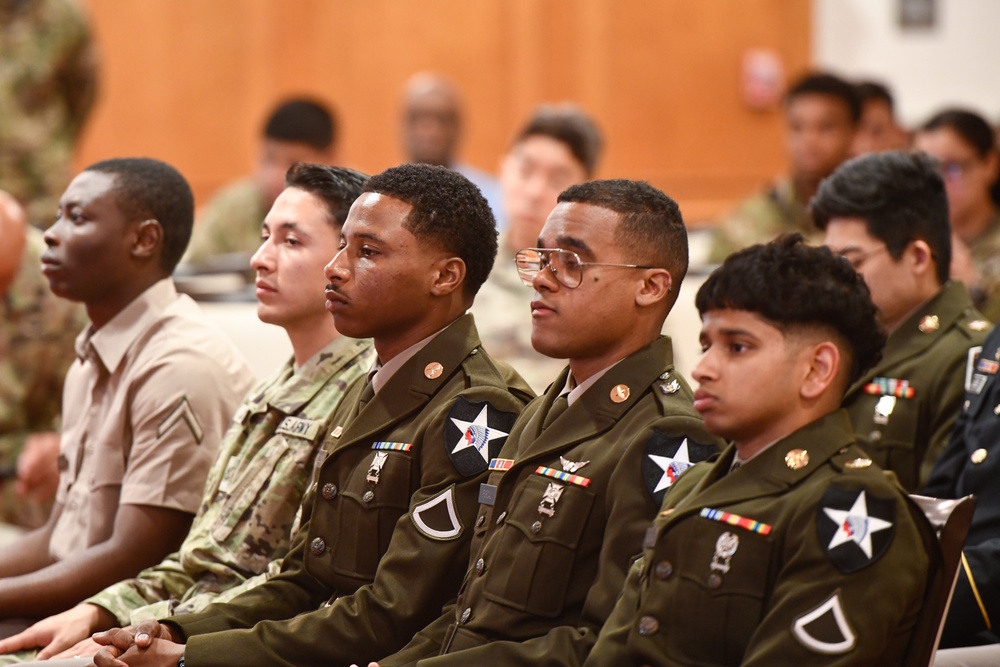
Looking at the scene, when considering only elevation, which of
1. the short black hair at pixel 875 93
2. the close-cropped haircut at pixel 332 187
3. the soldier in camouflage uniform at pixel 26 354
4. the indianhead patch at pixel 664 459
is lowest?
the soldier in camouflage uniform at pixel 26 354

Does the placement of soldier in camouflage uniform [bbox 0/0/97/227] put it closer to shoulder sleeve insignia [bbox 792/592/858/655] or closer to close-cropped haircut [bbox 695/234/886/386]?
close-cropped haircut [bbox 695/234/886/386]

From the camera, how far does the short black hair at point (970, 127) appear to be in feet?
14.8

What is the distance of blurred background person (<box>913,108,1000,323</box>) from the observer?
4.50 m

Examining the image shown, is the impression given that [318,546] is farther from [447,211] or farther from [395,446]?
[447,211]

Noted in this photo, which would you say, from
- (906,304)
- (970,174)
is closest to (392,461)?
(906,304)

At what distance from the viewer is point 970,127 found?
4523 mm

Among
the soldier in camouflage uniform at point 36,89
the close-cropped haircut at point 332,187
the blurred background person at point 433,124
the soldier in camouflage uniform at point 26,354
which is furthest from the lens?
the blurred background person at point 433,124

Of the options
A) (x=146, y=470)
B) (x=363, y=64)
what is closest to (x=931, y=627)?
(x=146, y=470)

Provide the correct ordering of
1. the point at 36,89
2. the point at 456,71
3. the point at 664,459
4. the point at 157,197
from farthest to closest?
1. the point at 456,71
2. the point at 36,89
3. the point at 157,197
4. the point at 664,459

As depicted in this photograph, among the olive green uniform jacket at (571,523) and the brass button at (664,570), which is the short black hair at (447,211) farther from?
the brass button at (664,570)

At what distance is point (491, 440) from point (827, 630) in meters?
0.71

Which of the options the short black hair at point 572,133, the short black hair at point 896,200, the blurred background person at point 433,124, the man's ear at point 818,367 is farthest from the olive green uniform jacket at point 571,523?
the blurred background person at point 433,124

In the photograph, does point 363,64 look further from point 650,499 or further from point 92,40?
point 650,499

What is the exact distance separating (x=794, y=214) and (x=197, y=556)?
3.12 metres
